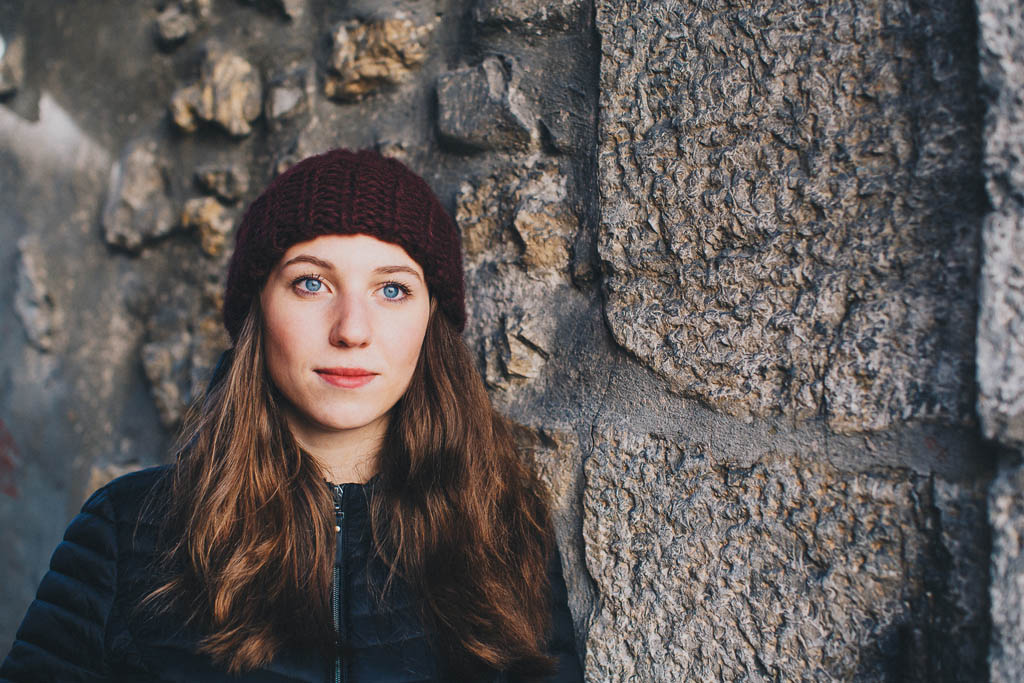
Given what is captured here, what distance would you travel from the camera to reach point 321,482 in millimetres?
1221

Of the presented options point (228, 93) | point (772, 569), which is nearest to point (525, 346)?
point (772, 569)

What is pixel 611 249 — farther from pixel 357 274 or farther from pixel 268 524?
pixel 268 524

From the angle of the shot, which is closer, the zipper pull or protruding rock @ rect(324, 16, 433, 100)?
the zipper pull

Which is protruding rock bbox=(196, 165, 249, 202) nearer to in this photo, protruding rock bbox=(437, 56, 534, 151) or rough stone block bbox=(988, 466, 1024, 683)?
protruding rock bbox=(437, 56, 534, 151)

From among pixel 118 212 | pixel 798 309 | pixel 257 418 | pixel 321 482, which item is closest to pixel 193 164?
pixel 118 212

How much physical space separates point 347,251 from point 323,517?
471 mm

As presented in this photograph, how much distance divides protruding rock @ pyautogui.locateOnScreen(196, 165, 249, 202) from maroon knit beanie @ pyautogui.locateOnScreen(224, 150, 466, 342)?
1.13ft

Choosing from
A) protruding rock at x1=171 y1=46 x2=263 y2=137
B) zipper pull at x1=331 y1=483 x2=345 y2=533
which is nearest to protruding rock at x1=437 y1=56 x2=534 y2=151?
protruding rock at x1=171 y1=46 x2=263 y2=137

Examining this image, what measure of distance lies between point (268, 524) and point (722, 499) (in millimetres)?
768

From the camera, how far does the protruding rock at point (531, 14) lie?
1.18 metres

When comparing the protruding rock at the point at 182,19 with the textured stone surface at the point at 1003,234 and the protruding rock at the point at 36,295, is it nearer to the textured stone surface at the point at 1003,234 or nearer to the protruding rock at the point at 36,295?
the protruding rock at the point at 36,295

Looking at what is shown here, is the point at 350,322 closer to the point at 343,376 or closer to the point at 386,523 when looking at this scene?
the point at 343,376

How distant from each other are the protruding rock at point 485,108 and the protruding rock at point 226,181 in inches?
21.1

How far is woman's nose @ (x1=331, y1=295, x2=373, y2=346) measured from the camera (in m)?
1.10
